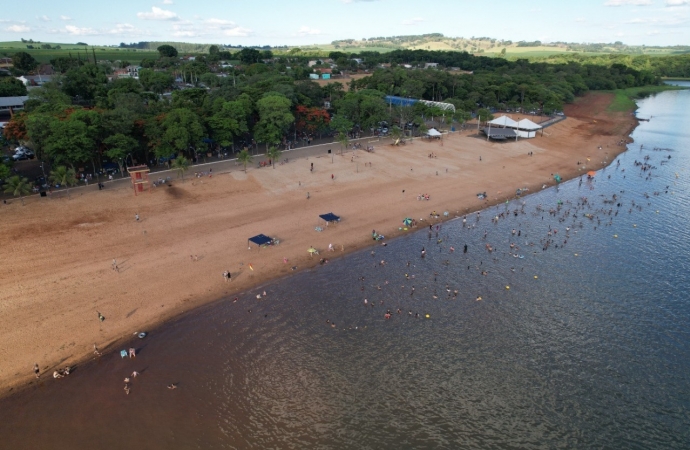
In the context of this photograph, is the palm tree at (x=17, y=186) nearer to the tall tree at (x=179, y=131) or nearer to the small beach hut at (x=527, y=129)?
the tall tree at (x=179, y=131)

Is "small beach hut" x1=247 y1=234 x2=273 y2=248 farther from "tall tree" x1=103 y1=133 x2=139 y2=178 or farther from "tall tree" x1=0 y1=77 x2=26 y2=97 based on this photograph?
"tall tree" x1=0 y1=77 x2=26 y2=97

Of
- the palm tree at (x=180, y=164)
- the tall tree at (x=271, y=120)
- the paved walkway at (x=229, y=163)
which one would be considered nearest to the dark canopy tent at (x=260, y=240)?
the palm tree at (x=180, y=164)

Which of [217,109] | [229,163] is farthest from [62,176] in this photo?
[217,109]

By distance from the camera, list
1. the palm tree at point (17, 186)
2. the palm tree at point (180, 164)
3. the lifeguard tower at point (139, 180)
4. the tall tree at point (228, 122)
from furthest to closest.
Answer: the tall tree at point (228, 122) < the palm tree at point (180, 164) < the lifeguard tower at point (139, 180) < the palm tree at point (17, 186)

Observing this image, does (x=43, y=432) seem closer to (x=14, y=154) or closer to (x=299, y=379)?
(x=299, y=379)

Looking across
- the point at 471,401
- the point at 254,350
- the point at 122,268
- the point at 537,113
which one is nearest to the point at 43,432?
the point at 254,350

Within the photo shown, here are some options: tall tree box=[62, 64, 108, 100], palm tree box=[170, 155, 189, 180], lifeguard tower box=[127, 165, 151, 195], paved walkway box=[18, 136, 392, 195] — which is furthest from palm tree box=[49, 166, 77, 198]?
tall tree box=[62, 64, 108, 100]
